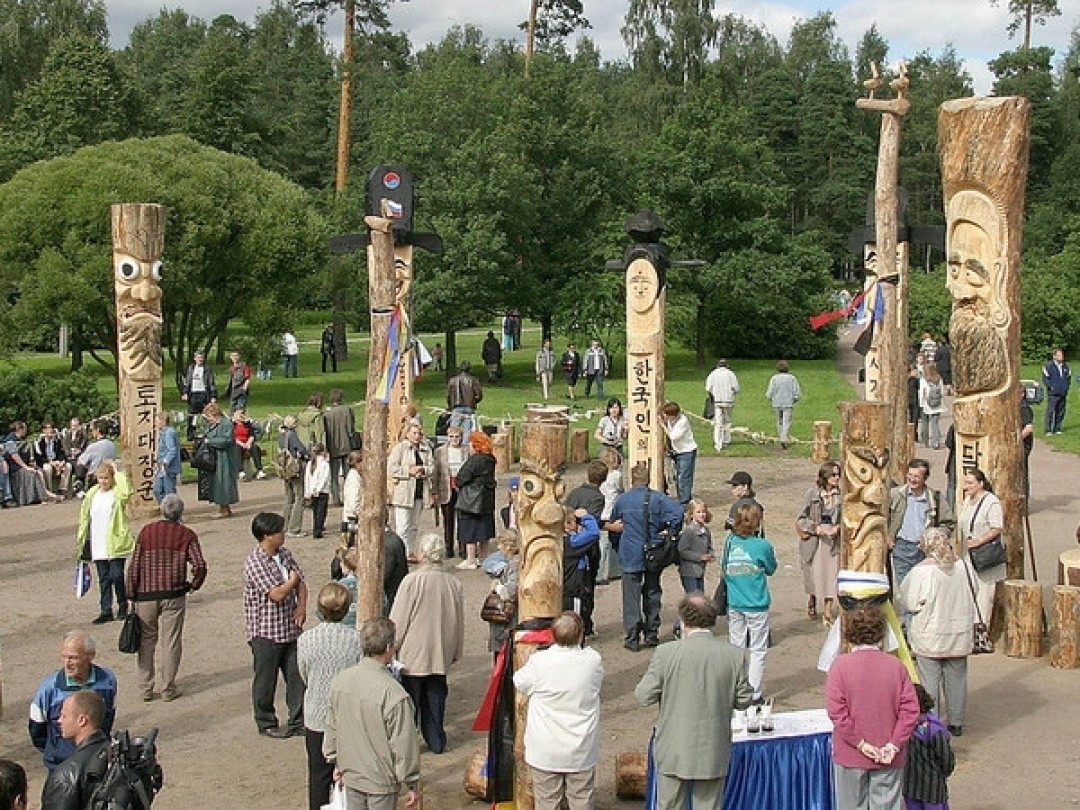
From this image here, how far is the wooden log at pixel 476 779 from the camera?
31.3 feet

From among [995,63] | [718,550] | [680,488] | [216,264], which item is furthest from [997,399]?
[995,63]

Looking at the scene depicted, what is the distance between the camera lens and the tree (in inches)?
1163

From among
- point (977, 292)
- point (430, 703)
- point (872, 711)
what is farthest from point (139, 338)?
point (872, 711)

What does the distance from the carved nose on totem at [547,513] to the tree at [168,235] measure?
22.0 m

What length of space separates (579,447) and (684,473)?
15.2 feet

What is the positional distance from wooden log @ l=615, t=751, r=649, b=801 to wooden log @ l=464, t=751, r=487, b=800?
91cm

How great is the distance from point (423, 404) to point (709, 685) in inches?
956

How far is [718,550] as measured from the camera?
17.5m

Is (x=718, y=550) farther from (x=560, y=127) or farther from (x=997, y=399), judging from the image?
(x=560, y=127)

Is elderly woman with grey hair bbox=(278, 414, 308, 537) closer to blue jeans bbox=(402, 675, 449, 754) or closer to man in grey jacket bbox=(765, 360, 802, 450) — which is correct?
blue jeans bbox=(402, 675, 449, 754)

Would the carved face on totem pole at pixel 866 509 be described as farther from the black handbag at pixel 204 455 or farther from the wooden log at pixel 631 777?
the black handbag at pixel 204 455

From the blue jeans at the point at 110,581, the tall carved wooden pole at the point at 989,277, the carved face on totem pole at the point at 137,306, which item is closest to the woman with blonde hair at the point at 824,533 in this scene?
the tall carved wooden pole at the point at 989,277

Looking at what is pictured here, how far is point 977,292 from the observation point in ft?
45.2

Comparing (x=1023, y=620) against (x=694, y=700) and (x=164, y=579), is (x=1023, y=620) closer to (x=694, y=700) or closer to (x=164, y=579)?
(x=694, y=700)
